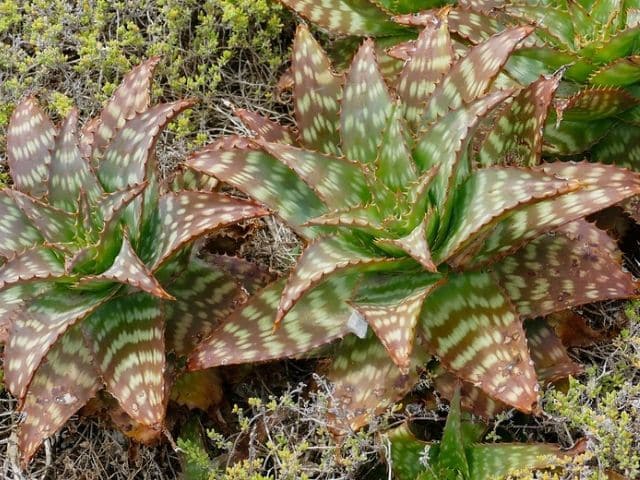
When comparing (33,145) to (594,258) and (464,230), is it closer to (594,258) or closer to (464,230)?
(464,230)

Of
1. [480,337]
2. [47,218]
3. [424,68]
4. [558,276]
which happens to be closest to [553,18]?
[424,68]

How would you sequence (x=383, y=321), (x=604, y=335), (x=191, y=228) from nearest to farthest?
(x=383, y=321), (x=191, y=228), (x=604, y=335)

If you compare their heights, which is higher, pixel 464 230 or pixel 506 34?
pixel 506 34

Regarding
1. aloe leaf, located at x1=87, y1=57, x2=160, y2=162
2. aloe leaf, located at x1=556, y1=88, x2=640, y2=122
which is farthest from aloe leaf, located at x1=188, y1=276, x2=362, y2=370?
aloe leaf, located at x1=556, y1=88, x2=640, y2=122

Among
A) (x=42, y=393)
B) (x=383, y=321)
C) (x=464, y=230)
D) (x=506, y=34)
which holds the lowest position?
(x=42, y=393)

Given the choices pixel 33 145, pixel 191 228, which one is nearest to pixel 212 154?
pixel 191 228

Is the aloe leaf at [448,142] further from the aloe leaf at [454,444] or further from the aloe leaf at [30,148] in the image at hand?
the aloe leaf at [30,148]

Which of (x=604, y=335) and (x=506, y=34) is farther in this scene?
Result: (x=604, y=335)
